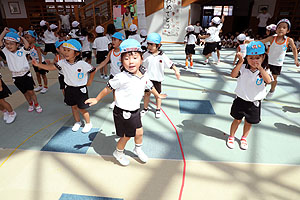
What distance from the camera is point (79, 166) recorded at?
2.65 m

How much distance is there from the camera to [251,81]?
2596mm

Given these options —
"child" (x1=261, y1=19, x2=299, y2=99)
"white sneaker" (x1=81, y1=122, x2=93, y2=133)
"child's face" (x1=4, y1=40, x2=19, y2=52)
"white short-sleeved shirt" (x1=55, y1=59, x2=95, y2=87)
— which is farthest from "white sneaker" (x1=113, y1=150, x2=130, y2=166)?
"child" (x1=261, y1=19, x2=299, y2=99)

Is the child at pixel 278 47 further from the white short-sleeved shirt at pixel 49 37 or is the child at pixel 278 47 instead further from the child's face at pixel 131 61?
the white short-sleeved shirt at pixel 49 37

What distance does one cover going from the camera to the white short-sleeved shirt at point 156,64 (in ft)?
11.4

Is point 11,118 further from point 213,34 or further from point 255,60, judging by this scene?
point 213,34

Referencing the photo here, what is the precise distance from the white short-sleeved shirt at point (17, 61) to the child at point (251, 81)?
3.67 meters

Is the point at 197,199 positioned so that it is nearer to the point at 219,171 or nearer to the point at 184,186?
the point at 184,186

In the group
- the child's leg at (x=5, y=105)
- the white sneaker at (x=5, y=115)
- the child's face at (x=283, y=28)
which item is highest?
the child's face at (x=283, y=28)

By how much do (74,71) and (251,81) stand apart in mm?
2515

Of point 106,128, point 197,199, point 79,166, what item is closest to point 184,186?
point 197,199

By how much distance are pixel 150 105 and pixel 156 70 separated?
1.15 meters

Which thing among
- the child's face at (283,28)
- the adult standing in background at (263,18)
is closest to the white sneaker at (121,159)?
the child's face at (283,28)

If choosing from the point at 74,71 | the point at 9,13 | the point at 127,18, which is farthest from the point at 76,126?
the point at 9,13

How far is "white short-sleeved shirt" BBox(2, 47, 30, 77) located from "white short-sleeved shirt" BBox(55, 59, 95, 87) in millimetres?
1115
